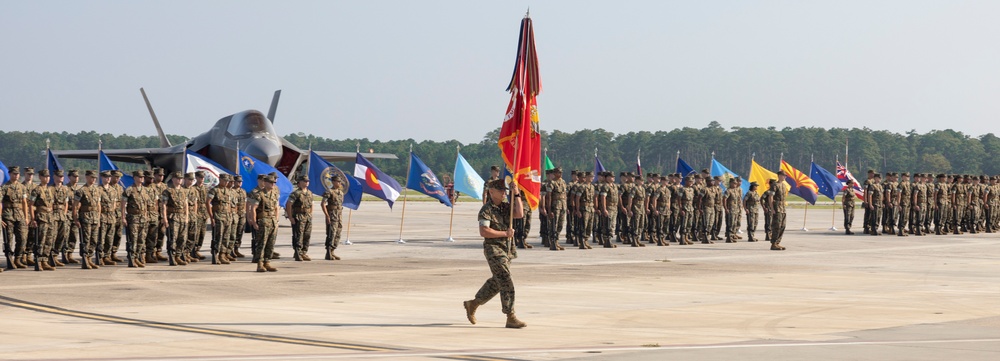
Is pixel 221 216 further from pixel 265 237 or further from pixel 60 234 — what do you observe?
pixel 60 234

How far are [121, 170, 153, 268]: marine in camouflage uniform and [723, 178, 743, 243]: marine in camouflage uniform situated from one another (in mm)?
13122

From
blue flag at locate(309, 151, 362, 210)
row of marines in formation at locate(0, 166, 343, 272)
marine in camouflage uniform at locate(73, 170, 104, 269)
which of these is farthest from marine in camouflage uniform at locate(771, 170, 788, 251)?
marine in camouflage uniform at locate(73, 170, 104, 269)

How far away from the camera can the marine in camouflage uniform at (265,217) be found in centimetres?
1620

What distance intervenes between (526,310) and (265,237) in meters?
6.22

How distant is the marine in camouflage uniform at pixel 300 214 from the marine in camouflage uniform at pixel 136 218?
85.4 inches

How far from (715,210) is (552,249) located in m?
5.47

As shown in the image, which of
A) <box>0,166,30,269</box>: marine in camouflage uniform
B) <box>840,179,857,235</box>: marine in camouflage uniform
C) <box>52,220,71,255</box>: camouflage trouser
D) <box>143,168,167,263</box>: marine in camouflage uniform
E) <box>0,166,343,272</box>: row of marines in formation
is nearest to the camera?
<box>0,166,30,269</box>: marine in camouflage uniform

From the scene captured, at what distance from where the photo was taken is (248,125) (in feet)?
93.1

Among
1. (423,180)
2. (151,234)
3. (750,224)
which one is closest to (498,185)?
(151,234)

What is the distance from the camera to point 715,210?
25938mm

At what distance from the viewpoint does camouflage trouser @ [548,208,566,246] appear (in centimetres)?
2209

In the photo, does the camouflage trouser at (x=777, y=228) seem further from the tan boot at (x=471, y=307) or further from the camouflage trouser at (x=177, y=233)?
the tan boot at (x=471, y=307)

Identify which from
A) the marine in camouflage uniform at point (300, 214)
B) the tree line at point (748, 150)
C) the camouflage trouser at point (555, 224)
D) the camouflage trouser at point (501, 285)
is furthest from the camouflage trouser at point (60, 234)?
the tree line at point (748, 150)

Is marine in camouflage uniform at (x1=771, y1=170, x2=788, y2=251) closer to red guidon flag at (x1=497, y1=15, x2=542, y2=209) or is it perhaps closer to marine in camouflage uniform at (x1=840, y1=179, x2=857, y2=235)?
marine in camouflage uniform at (x1=840, y1=179, x2=857, y2=235)
